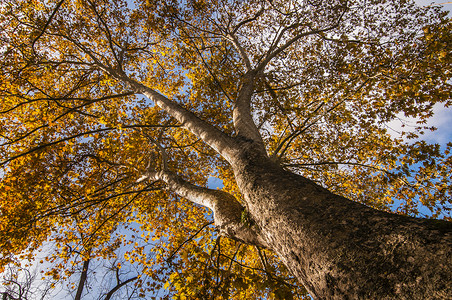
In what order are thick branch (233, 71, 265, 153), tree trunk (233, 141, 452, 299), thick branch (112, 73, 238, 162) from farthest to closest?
1. thick branch (233, 71, 265, 153)
2. thick branch (112, 73, 238, 162)
3. tree trunk (233, 141, 452, 299)

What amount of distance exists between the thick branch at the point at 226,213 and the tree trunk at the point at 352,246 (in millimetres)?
447

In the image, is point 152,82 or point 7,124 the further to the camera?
point 152,82

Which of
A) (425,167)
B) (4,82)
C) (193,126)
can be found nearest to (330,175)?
(425,167)

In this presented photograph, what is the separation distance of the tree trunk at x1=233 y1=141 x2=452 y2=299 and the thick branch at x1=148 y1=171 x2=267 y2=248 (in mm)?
447

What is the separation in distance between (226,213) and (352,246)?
69.2 inches

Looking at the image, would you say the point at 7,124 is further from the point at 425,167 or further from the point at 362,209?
the point at 425,167

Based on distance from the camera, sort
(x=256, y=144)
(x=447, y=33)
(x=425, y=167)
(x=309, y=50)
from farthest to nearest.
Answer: (x=309, y=50) < (x=425, y=167) < (x=447, y=33) < (x=256, y=144)

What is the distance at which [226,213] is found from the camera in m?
2.75

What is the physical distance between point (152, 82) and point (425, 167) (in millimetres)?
10085

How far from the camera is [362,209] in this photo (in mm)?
1498

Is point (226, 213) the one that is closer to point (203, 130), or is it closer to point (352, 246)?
point (203, 130)

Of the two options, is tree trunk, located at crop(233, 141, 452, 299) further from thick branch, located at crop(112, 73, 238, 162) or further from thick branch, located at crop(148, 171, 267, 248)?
thick branch, located at crop(112, 73, 238, 162)

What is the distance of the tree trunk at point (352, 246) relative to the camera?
3.08 feet

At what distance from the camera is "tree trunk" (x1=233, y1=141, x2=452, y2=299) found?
0.94 meters
